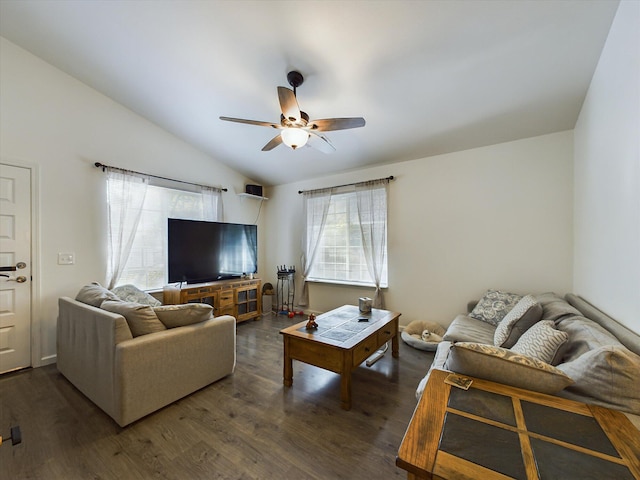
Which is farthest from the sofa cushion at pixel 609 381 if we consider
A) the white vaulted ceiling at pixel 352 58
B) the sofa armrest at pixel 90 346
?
the sofa armrest at pixel 90 346

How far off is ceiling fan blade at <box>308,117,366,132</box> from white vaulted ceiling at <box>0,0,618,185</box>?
0.53 metres

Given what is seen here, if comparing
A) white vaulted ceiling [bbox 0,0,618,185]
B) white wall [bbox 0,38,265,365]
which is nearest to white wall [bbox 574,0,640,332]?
white vaulted ceiling [bbox 0,0,618,185]

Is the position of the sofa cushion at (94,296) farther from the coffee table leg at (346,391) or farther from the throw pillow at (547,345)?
the throw pillow at (547,345)

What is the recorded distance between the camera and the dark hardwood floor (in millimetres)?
1502

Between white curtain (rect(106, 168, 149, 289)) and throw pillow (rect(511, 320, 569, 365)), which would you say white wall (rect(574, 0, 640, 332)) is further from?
white curtain (rect(106, 168, 149, 289))

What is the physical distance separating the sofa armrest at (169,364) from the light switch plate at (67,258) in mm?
1924

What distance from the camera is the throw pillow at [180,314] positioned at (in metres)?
2.15

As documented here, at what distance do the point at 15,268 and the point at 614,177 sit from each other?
5.19 m

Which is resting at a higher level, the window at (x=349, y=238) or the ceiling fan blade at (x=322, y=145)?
the ceiling fan blade at (x=322, y=145)

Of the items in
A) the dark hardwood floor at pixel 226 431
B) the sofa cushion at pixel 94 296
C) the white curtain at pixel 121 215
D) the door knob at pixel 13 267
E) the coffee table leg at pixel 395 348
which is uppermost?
the white curtain at pixel 121 215

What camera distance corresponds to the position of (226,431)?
1.80 meters

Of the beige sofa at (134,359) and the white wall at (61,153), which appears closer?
the beige sofa at (134,359)

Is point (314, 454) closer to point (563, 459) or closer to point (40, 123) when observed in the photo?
point (563, 459)

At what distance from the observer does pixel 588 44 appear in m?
1.93
